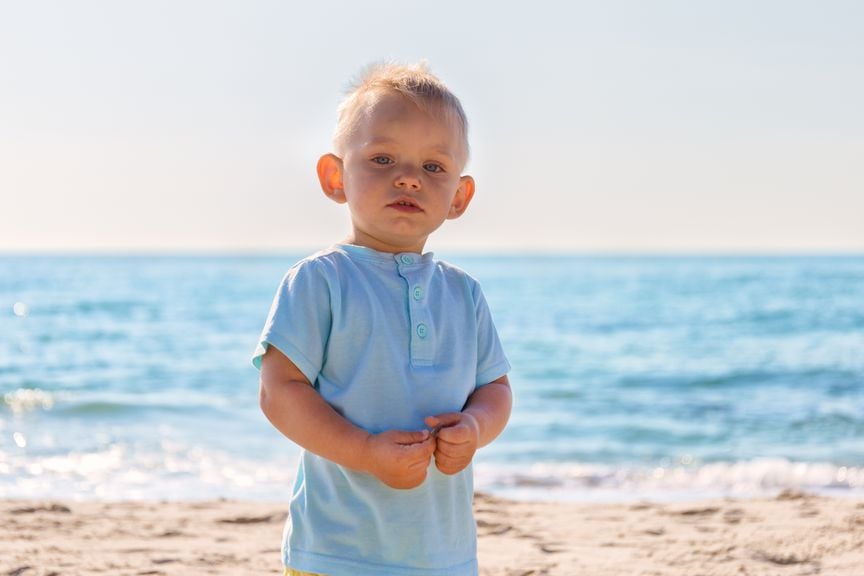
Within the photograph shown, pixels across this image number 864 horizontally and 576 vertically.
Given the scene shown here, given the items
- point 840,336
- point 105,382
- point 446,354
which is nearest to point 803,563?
point 446,354

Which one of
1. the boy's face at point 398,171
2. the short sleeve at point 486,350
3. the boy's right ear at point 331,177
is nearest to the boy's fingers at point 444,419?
the short sleeve at point 486,350

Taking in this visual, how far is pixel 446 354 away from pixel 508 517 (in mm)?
3191

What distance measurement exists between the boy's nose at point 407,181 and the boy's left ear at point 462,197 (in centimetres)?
20

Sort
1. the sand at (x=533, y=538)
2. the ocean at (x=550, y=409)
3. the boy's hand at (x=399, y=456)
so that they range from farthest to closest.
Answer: the ocean at (x=550, y=409) < the sand at (x=533, y=538) < the boy's hand at (x=399, y=456)

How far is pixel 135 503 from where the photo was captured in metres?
5.67

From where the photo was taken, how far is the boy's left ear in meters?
2.45

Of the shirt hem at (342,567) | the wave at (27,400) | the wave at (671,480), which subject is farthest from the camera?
the wave at (27,400)

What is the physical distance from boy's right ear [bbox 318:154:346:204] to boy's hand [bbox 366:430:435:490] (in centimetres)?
59

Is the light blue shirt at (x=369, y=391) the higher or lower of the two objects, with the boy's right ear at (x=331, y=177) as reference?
lower

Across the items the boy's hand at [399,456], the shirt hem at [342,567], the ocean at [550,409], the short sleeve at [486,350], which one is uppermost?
the short sleeve at [486,350]

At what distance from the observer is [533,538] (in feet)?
15.8

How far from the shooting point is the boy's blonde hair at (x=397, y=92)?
2.27m

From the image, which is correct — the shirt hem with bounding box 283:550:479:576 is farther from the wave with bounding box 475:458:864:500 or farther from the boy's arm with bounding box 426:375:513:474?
the wave with bounding box 475:458:864:500

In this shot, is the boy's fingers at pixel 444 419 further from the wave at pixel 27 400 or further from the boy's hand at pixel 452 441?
the wave at pixel 27 400
